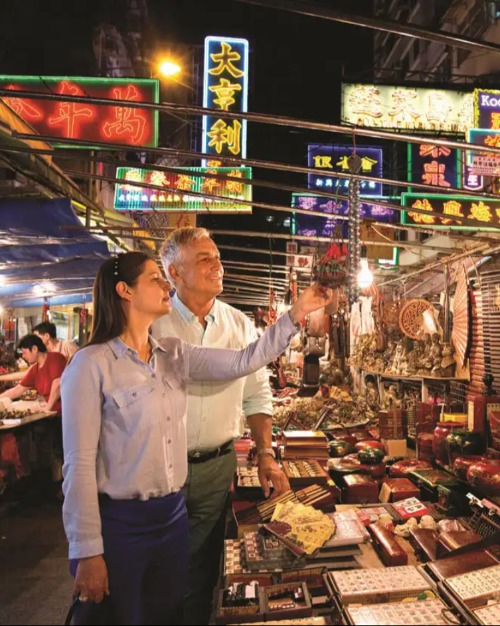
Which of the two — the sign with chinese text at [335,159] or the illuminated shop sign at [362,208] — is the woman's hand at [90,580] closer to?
the illuminated shop sign at [362,208]

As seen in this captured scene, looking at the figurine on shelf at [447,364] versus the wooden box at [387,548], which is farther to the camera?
the figurine on shelf at [447,364]

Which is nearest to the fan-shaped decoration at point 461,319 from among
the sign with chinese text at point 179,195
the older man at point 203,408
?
the older man at point 203,408

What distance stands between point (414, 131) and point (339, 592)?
17679 millimetres

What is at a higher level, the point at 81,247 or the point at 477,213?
the point at 477,213

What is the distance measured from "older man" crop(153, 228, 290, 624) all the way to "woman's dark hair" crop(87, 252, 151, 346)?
0.74 m

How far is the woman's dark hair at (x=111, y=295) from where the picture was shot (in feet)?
7.79

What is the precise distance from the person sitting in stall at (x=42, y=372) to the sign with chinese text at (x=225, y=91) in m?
5.44

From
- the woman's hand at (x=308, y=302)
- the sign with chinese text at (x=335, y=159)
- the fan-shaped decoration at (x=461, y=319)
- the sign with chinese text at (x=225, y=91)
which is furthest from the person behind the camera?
the sign with chinese text at (x=335, y=159)

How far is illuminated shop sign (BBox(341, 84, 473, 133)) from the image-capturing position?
16938mm

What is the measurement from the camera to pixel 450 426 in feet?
19.5

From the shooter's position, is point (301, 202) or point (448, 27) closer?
point (301, 202)

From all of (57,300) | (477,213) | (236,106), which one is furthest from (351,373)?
(57,300)

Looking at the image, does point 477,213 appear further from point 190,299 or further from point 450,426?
point 190,299

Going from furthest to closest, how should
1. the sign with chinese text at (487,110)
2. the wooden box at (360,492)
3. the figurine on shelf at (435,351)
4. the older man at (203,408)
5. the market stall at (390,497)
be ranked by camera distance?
the sign with chinese text at (487,110) → the figurine on shelf at (435,351) → the wooden box at (360,492) → the older man at (203,408) → the market stall at (390,497)
